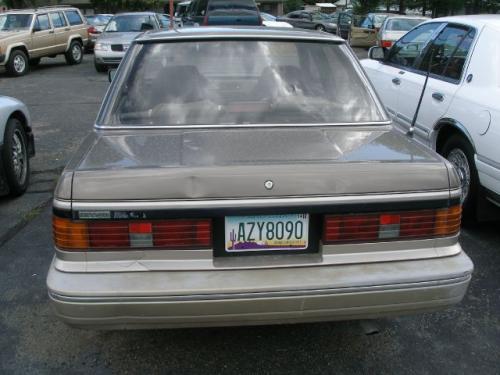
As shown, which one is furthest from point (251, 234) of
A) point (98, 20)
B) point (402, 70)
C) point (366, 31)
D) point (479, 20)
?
point (98, 20)

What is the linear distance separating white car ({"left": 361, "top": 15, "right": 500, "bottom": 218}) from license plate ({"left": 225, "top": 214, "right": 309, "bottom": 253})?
1649 millimetres

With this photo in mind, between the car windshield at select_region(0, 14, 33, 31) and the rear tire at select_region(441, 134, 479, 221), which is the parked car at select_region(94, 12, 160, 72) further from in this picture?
the rear tire at select_region(441, 134, 479, 221)

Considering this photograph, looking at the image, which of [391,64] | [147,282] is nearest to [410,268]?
[147,282]

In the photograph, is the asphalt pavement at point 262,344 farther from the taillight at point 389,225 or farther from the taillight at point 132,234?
the taillight at point 132,234

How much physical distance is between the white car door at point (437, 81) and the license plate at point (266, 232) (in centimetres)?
275

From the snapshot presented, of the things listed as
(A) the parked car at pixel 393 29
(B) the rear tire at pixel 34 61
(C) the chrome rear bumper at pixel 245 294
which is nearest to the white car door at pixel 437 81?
(C) the chrome rear bumper at pixel 245 294

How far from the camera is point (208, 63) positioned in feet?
11.0

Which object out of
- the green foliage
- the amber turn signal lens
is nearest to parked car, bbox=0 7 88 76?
the amber turn signal lens

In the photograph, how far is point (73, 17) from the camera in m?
17.9

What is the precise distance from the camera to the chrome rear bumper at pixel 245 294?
2289mm

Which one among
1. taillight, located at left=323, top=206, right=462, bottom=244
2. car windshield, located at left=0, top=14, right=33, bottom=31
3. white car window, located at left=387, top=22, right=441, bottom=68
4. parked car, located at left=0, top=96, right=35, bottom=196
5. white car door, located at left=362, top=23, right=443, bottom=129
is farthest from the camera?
car windshield, located at left=0, top=14, right=33, bottom=31

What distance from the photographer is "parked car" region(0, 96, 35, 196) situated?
4.98 m

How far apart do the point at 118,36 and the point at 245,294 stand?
1383cm

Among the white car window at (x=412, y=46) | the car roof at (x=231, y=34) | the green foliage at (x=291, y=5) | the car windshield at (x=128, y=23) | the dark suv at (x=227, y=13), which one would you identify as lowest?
the green foliage at (x=291, y=5)
